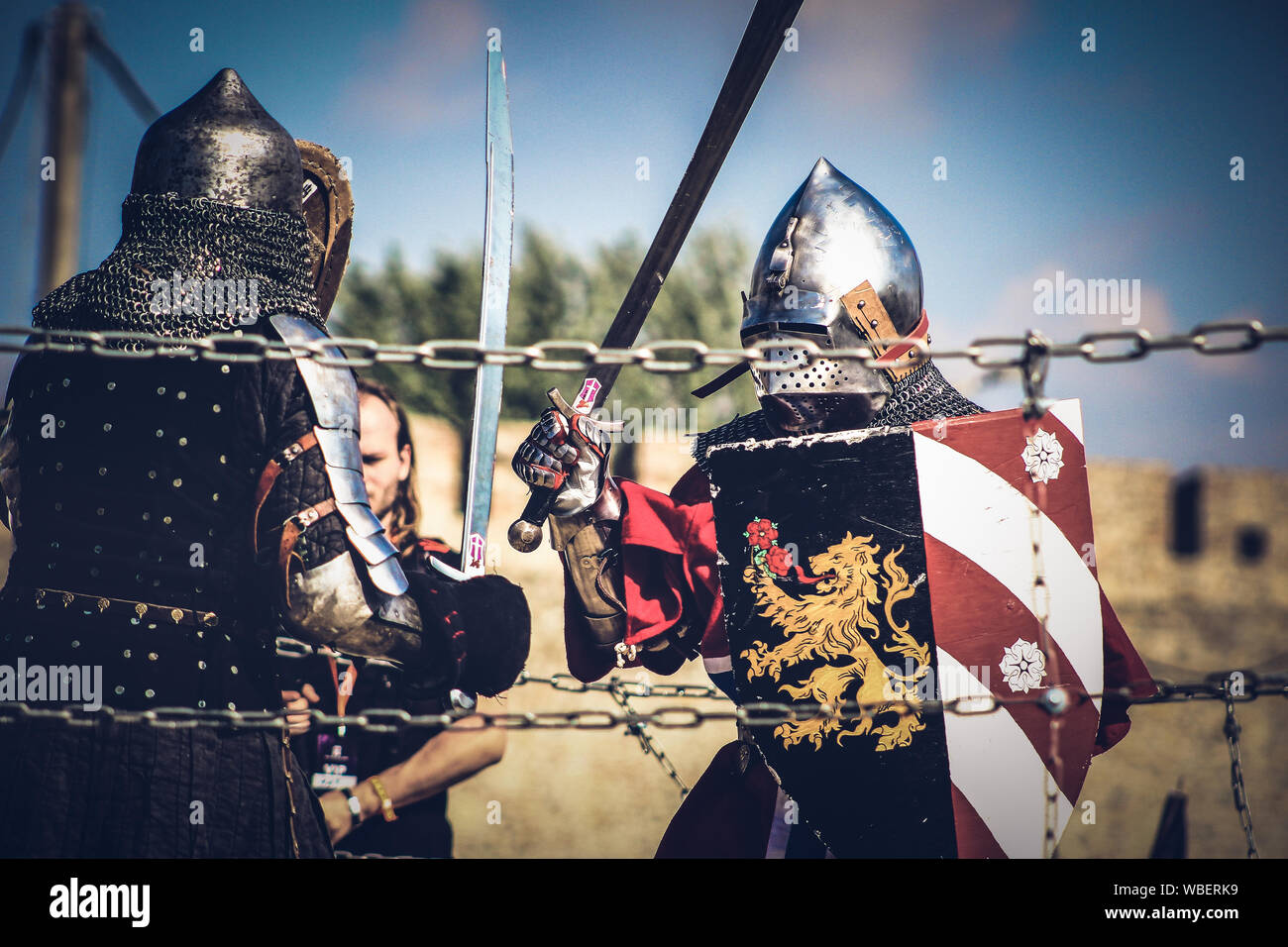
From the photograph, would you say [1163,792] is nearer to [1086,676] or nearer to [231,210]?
[1086,676]

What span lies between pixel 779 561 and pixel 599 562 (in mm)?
680

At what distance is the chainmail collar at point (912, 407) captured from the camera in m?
3.40

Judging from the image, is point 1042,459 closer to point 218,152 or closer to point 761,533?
point 761,533

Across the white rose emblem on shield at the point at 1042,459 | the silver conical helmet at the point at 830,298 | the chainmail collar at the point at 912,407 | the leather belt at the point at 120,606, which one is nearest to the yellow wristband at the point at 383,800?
the leather belt at the point at 120,606

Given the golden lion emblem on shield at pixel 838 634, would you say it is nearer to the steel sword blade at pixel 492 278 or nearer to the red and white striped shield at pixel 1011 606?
the red and white striped shield at pixel 1011 606

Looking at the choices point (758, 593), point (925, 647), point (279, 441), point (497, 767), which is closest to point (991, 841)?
point (925, 647)

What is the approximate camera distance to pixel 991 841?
287cm

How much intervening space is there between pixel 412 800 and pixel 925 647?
2.84 m

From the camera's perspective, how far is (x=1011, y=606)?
293 cm

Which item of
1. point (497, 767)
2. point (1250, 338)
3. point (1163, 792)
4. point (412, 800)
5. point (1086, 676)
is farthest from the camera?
point (1163, 792)

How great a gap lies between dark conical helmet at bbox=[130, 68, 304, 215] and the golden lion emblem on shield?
176 cm

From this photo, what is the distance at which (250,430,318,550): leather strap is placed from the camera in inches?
111

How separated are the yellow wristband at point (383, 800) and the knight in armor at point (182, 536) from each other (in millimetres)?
1726

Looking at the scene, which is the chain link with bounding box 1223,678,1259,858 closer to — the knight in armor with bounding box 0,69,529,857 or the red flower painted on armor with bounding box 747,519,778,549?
the red flower painted on armor with bounding box 747,519,778,549
